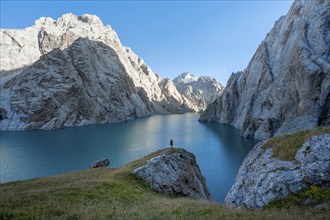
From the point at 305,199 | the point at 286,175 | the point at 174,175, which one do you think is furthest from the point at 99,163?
the point at 305,199

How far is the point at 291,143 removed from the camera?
818 inches

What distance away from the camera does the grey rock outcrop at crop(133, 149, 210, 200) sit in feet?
101

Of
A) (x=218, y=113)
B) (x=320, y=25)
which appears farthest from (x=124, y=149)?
(x=218, y=113)

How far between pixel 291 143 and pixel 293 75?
7198cm

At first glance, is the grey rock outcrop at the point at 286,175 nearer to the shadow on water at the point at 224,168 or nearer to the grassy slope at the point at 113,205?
the grassy slope at the point at 113,205

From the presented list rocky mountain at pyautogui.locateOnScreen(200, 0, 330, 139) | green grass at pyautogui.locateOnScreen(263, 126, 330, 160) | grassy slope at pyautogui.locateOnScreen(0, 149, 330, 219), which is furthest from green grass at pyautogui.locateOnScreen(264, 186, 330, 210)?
rocky mountain at pyautogui.locateOnScreen(200, 0, 330, 139)

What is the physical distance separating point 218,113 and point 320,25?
334 ft

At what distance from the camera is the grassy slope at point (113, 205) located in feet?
41.3

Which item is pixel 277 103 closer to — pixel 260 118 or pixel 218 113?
pixel 260 118

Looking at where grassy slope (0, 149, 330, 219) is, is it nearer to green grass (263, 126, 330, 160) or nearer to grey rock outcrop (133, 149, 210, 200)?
grey rock outcrop (133, 149, 210, 200)

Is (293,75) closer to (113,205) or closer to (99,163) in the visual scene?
(99,163)

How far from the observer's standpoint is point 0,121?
541 feet

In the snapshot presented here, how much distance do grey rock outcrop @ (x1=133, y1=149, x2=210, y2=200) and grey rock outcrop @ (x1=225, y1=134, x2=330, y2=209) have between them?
37.3ft

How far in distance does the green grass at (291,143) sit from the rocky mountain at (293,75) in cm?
5634
